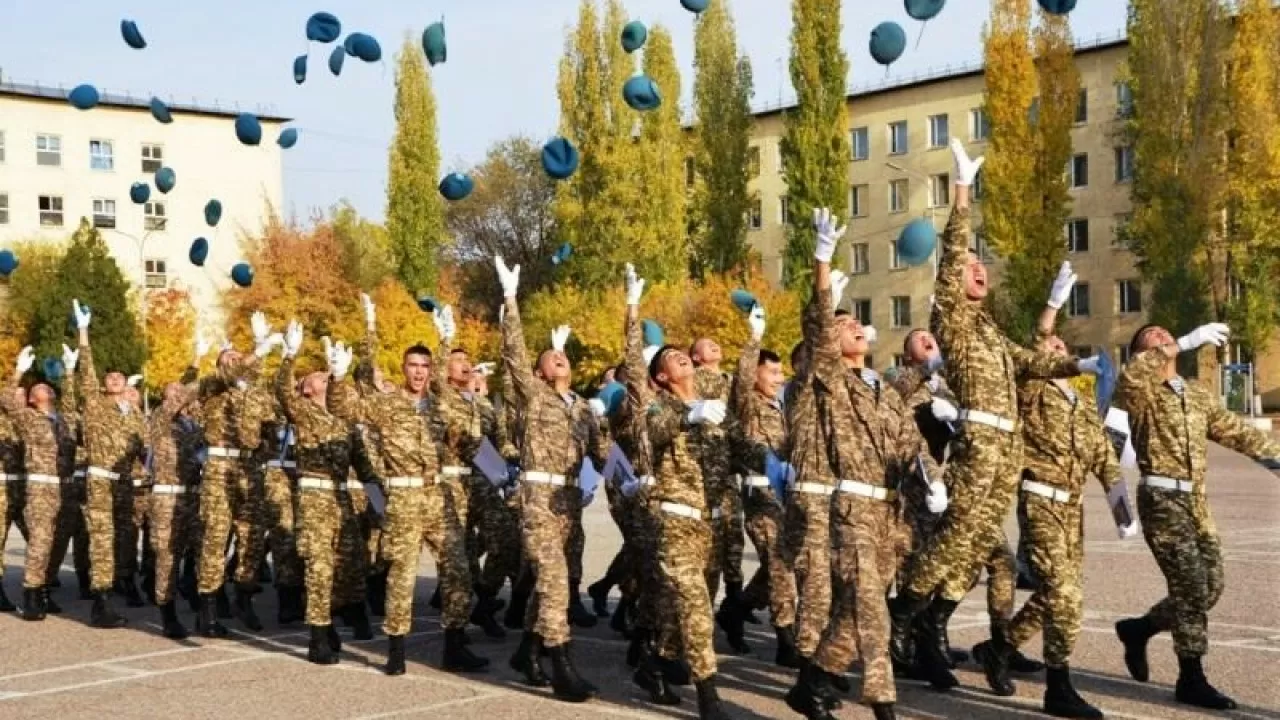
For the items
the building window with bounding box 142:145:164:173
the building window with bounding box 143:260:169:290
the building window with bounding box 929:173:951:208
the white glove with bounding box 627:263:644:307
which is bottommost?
the white glove with bounding box 627:263:644:307

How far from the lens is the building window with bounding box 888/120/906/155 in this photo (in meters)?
65.2

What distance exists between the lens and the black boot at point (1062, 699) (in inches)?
325

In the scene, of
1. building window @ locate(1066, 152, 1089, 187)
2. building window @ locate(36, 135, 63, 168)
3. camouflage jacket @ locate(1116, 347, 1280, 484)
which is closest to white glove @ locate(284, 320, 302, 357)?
camouflage jacket @ locate(1116, 347, 1280, 484)

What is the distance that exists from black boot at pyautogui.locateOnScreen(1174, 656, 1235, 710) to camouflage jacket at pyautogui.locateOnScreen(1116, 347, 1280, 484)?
3.06ft

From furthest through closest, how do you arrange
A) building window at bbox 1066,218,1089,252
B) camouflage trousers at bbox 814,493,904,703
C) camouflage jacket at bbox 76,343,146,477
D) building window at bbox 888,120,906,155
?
1. building window at bbox 888,120,906,155
2. building window at bbox 1066,218,1089,252
3. camouflage jacket at bbox 76,343,146,477
4. camouflage trousers at bbox 814,493,904,703

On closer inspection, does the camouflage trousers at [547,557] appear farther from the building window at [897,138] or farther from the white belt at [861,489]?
the building window at [897,138]

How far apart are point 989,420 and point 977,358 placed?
13.2 inches

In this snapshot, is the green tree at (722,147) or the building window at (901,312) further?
the building window at (901,312)

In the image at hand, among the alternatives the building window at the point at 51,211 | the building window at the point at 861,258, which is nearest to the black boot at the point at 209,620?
the building window at the point at 861,258

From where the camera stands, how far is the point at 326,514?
36.9 ft

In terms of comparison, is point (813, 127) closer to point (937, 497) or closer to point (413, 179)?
point (413, 179)

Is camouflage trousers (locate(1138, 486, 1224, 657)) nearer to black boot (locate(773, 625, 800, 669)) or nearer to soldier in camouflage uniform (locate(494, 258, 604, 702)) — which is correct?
black boot (locate(773, 625, 800, 669))

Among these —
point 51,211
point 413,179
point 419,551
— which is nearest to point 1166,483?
point 419,551

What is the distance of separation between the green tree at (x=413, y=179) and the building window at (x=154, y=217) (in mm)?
16468
